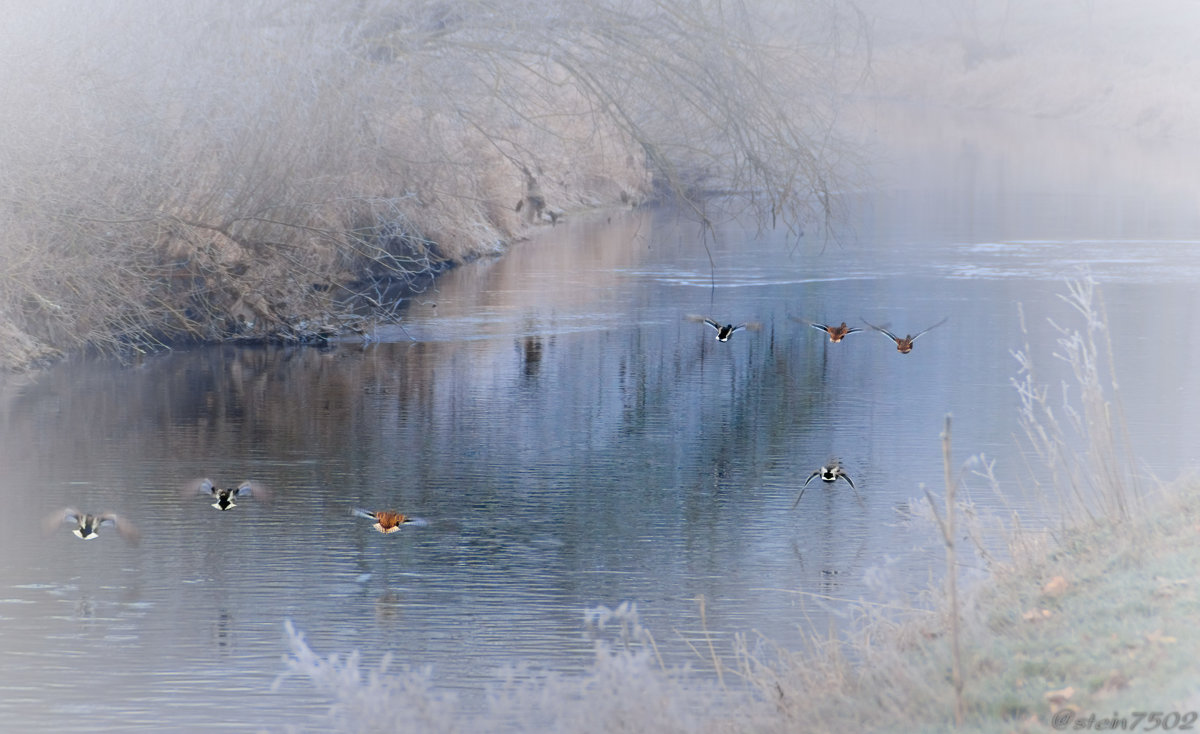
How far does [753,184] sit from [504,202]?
71.7 feet

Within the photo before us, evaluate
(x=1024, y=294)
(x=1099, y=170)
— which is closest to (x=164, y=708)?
(x=1024, y=294)

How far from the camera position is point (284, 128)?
1336 centimetres

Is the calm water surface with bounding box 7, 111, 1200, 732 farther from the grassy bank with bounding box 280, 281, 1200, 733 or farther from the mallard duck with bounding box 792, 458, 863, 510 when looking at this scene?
the grassy bank with bounding box 280, 281, 1200, 733

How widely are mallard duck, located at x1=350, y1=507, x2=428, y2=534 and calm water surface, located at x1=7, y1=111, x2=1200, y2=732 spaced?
3.6 inches

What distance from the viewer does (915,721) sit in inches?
211

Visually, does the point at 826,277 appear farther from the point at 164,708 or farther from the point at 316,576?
the point at 164,708

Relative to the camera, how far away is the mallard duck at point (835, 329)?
55.4 feet

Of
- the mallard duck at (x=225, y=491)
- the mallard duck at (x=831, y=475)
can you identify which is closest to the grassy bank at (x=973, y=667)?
the mallard duck at (x=831, y=475)

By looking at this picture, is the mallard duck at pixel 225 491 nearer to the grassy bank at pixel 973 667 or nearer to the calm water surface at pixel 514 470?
the calm water surface at pixel 514 470

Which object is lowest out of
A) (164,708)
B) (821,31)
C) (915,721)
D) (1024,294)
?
(164,708)

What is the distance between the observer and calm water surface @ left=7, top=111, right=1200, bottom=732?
839cm

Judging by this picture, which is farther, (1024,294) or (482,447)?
(1024,294)

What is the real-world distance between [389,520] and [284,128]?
471cm

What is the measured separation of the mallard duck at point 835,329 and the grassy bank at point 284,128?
336 centimetres
